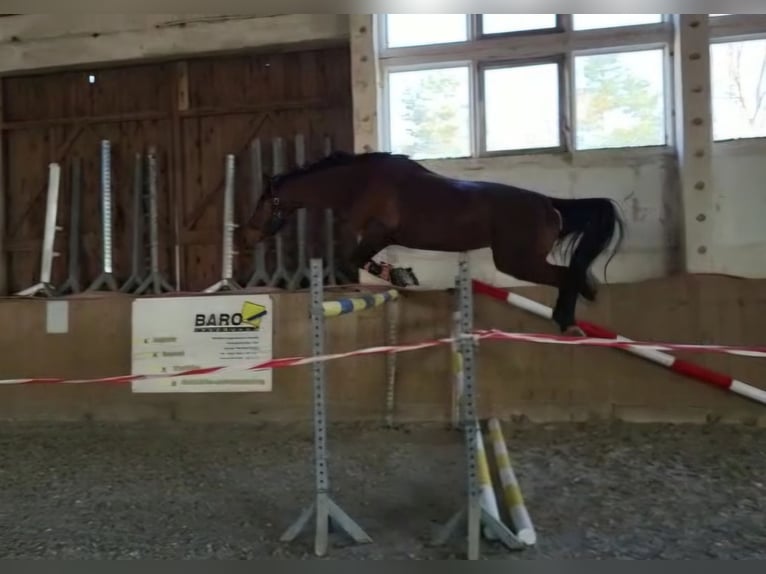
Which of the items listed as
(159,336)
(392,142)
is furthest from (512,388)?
(159,336)

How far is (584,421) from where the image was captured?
337 cm

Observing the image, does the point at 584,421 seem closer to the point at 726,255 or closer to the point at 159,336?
the point at 726,255

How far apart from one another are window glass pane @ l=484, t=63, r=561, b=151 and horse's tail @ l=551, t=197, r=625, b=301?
66cm

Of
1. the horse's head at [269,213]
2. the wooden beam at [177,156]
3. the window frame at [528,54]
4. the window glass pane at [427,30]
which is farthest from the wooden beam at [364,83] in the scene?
the wooden beam at [177,156]

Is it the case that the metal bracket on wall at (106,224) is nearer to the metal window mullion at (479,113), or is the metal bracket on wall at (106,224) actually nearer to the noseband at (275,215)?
the noseband at (275,215)

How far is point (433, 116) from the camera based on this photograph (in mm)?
3623

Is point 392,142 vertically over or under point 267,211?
over

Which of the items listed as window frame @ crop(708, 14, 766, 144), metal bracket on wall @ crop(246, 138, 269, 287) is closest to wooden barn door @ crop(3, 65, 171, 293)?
metal bracket on wall @ crop(246, 138, 269, 287)

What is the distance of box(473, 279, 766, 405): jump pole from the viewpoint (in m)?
3.21

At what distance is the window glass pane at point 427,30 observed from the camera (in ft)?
11.9

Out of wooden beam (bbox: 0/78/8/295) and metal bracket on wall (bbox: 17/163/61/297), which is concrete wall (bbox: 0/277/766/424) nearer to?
metal bracket on wall (bbox: 17/163/61/297)

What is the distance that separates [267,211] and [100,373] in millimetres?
1624

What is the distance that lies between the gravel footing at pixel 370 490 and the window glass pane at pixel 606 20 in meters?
2.19

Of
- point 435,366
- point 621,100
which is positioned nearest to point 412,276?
point 435,366
